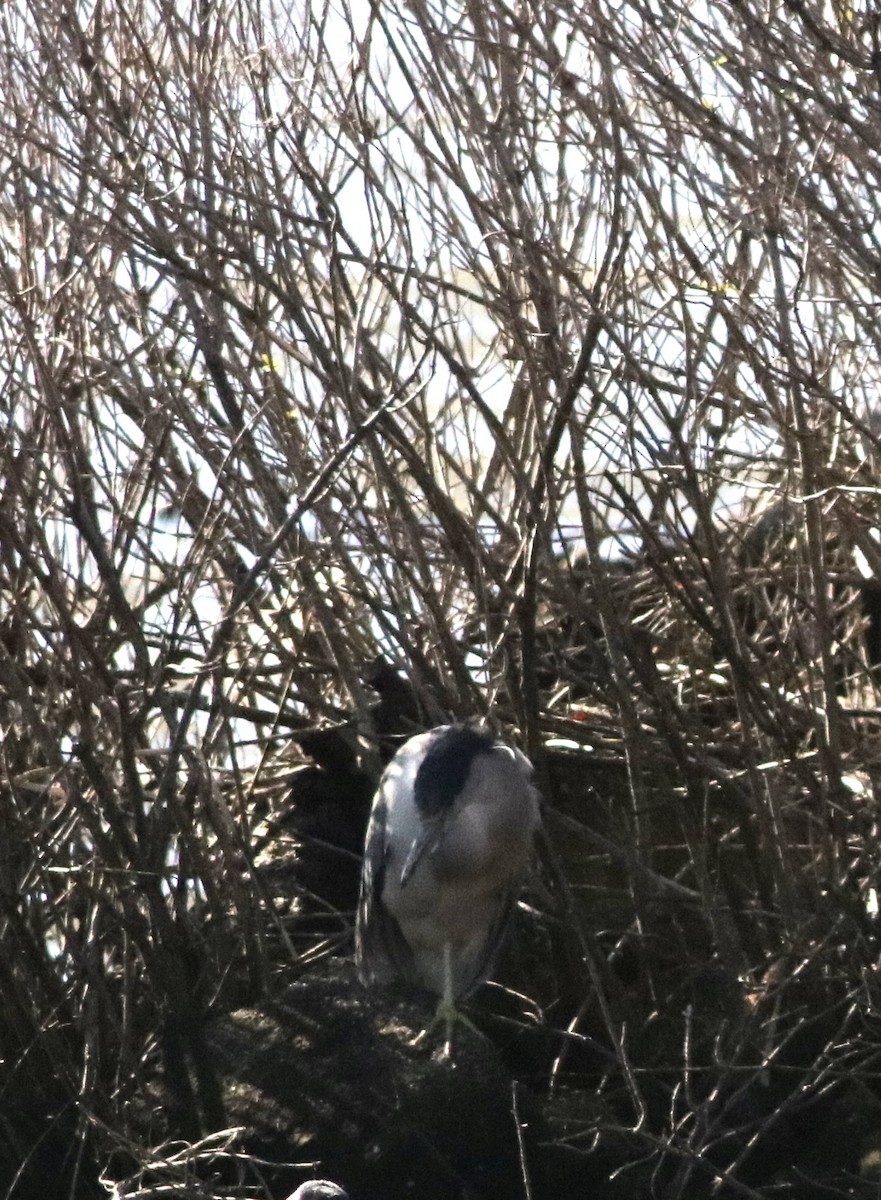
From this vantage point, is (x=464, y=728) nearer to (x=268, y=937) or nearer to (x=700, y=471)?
(x=700, y=471)

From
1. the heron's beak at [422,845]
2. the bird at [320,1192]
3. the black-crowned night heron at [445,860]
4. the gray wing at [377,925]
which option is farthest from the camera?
the gray wing at [377,925]

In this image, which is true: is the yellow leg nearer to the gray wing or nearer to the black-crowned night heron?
the black-crowned night heron

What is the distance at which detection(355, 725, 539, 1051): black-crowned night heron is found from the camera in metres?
4.75

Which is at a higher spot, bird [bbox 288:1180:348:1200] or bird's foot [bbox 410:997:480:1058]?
bird's foot [bbox 410:997:480:1058]

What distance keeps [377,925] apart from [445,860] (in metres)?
0.39

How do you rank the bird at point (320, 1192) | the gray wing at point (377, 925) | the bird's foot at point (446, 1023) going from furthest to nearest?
the gray wing at point (377, 925), the bird's foot at point (446, 1023), the bird at point (320, 1192)

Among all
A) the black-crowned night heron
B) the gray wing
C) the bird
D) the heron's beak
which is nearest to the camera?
the bird

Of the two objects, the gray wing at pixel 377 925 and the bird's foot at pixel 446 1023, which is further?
the gray wing at pixel 377 925

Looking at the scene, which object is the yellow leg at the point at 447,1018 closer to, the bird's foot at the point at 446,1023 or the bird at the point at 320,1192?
the bird's foot at the point at 446,1023

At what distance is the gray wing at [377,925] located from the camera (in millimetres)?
5109

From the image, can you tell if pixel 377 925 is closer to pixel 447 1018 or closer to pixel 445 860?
pixel 445 860

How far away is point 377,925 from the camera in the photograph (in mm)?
5215

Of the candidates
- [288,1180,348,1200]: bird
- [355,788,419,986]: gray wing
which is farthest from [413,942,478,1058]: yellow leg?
[288,1180,348,1200]: bird

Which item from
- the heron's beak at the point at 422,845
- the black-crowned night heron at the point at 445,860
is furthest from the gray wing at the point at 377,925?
the heron's beak at the point at 422,845
